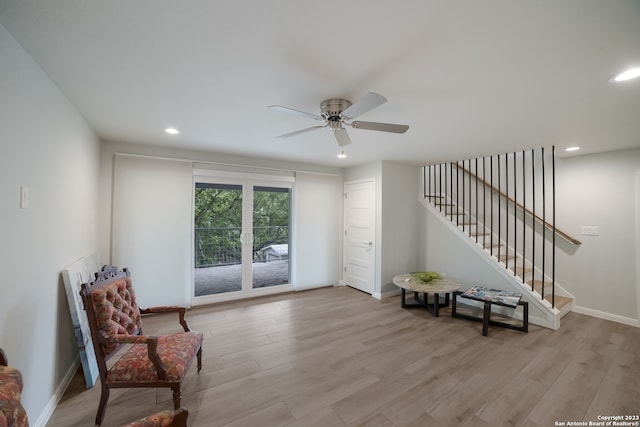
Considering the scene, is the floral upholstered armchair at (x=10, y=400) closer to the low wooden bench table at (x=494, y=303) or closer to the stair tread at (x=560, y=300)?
the low wooden bench table at (x=494, y=303)

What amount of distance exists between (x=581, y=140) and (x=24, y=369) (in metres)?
5.58

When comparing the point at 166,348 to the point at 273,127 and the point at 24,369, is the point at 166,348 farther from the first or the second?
the point at 273,127

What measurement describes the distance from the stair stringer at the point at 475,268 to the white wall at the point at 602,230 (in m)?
0.94

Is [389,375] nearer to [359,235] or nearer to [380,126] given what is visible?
[380,126]

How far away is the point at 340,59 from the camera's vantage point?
1642 mm

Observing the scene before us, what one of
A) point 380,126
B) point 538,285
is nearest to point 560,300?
point 538,285

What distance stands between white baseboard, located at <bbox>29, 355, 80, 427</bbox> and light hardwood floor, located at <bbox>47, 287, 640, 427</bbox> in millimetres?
48

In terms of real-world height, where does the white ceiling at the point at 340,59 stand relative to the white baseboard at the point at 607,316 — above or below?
above

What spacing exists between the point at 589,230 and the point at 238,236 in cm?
537

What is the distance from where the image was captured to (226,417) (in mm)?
1864

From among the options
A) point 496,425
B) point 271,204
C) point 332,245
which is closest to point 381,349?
point 496,425

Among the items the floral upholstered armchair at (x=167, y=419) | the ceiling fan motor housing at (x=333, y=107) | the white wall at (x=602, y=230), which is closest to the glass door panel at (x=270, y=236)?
the ceiling fan motor housing at (x=333, y=107)

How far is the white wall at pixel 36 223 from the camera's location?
145 centimetres

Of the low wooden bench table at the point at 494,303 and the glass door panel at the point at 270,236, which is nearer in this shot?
the low wooden bench table at the point at 494,303
